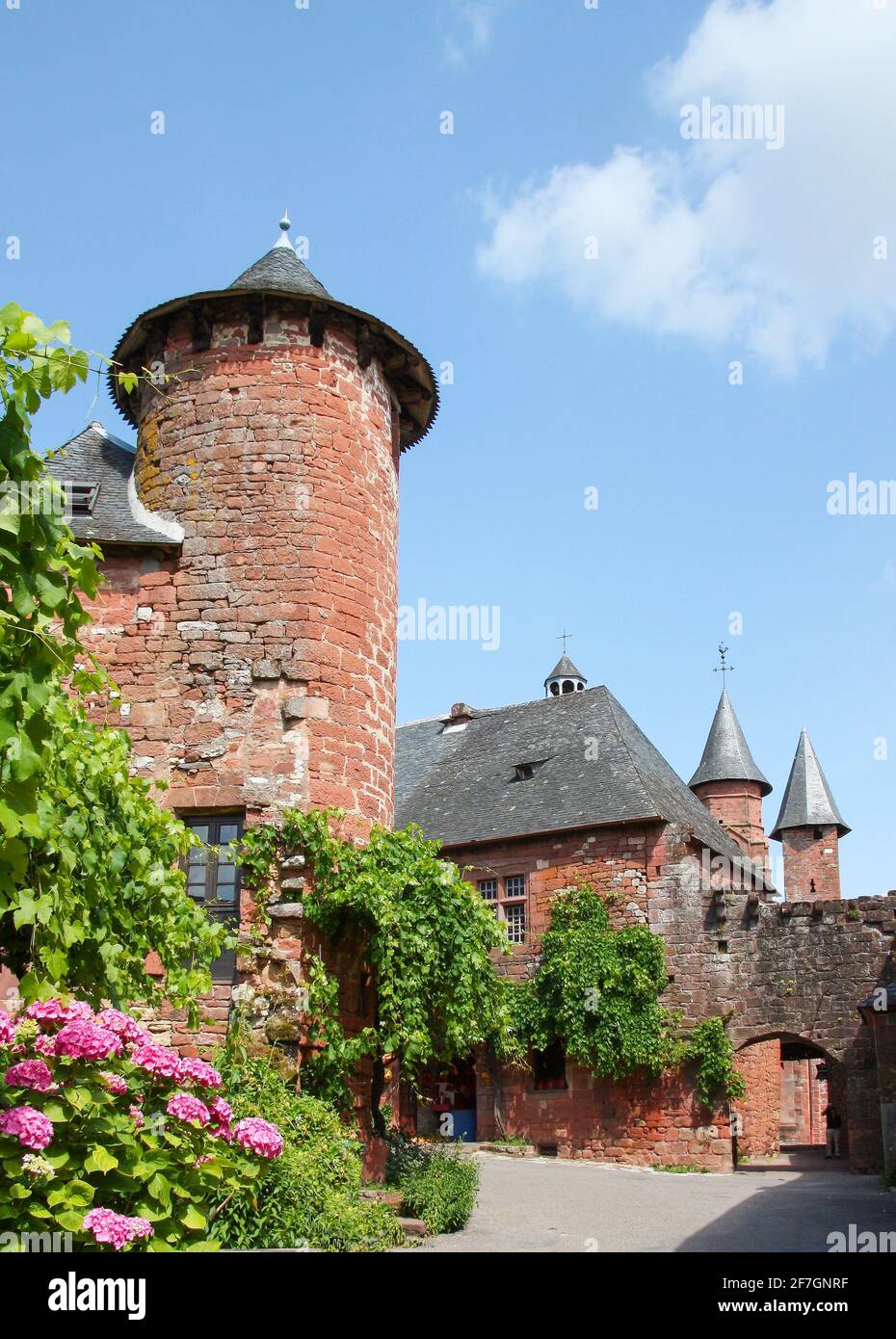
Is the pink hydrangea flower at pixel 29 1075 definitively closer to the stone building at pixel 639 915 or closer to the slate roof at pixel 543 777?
the stone building at pixel 639 915

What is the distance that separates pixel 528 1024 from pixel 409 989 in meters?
11.9

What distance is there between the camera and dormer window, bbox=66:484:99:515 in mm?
A: 12673

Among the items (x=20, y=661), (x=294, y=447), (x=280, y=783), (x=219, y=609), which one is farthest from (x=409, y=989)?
(x=20, y=661)

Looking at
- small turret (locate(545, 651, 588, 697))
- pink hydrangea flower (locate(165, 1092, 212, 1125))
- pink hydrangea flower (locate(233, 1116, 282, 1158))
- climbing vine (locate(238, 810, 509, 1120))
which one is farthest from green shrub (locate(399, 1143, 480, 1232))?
A: small turret (locate(545, 651, 588, 697))

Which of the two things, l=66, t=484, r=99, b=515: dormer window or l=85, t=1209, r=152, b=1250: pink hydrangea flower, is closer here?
l=85, t=1209, r=152, b=1250: pink hydrangea flower

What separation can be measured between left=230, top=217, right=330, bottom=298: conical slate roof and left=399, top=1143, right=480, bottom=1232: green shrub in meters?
8.66

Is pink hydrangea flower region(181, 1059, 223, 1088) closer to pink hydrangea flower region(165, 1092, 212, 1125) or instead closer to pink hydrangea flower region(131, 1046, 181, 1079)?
pink hydrangea flower region(131, 1046, 181, 1079)

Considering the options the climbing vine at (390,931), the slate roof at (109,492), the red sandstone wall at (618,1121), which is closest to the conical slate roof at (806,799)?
the red sandstone wall at (618,1121)

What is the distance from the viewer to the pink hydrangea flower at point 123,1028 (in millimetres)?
5734

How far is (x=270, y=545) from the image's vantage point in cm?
1178

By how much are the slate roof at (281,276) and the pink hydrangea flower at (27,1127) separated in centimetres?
913

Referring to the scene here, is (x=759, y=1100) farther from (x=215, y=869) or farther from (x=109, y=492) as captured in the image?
(x=109, y=492)

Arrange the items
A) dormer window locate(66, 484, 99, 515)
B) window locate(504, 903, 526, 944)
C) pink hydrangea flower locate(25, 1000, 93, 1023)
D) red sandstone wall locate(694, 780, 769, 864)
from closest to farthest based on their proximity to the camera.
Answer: pink hydrangea flower locate(25, 1000, 93, 1023), dormer window locate(66, 484, 99, 515), window locate(504, 903, 526, 944), red sandstone wall locate(694, 780, 769, 864)

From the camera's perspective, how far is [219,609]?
11648 millimetres
